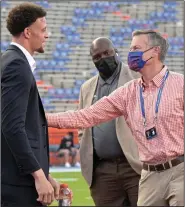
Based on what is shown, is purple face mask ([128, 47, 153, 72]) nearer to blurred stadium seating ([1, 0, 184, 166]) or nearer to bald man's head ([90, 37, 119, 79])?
bald man's head ([90, 37, 119, 79])

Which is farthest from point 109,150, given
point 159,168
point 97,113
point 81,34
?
point 81,34

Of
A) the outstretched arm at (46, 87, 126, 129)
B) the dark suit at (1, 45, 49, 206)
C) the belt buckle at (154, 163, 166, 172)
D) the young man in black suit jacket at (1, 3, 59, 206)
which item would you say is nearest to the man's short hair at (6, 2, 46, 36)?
the young man in black suit jacket at (1, 3, 59, 206)

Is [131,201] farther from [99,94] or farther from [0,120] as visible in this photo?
[0,120]

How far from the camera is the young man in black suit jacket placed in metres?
3.15

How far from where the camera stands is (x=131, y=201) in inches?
203

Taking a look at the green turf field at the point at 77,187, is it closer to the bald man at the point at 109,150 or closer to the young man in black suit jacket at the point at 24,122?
the bald man at the point at 109,150

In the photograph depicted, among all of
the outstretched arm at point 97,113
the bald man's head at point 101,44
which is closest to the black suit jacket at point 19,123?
the outstretched arm at point 97,113

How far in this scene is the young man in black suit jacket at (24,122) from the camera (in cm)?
315

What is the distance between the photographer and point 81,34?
81.9 feet

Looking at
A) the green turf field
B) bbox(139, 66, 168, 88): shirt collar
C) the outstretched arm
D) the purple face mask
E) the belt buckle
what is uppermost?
the purple face mask

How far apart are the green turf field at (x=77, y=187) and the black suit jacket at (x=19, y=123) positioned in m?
7.26

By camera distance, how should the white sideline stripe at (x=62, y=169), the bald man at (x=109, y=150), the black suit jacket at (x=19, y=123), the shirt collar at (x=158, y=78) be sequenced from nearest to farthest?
the black suit jacket at (x=19, y=123)
the shirt collar at (x=158, y=78)
the bald man at (x=109, y=150)
the white sideline stripe at (x=62, y=169)

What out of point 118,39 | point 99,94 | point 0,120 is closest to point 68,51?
point 118,39

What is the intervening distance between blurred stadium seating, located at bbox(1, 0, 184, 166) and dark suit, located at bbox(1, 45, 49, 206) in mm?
17834
